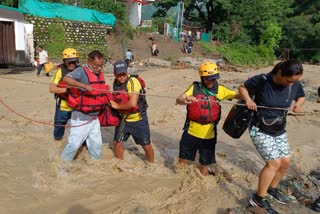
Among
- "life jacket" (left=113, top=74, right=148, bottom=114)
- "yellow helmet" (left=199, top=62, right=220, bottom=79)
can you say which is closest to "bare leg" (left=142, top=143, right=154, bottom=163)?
"life jacket" (left=113, top=74, right=148, bottom=114)

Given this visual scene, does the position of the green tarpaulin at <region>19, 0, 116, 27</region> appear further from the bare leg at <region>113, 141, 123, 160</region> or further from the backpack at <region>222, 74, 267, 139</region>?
the backpack at <region>222, 74, 267, 139</region>

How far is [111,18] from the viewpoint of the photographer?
83.9 feet

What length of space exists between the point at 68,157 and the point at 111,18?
21.5 m

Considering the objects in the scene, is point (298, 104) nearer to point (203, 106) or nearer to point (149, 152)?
point (203, 106)

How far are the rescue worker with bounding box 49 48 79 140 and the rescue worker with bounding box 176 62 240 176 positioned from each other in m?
1.68

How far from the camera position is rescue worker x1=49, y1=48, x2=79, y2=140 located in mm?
5102

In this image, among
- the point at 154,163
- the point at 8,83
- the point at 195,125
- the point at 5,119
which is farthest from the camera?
the point at 8,83

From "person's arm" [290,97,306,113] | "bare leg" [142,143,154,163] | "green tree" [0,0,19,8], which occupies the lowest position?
"bare leg" [142,143,154,163]

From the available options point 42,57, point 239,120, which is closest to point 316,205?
point 239,120

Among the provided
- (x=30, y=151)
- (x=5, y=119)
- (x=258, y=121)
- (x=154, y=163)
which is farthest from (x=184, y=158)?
(x=5, y=119)

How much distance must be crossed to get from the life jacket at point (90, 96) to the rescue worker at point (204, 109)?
1.07 metres

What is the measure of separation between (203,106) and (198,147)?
0.61 meters

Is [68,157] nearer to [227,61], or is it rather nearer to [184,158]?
[184,158]

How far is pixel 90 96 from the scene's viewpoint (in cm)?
484
